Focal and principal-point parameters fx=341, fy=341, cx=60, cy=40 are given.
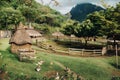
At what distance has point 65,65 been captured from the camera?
43.2 m

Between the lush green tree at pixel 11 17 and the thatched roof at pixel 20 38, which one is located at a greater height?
the lush green tree at pixel 11 17

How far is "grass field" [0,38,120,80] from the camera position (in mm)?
37697

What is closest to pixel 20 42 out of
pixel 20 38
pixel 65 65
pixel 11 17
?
pixel 20 38

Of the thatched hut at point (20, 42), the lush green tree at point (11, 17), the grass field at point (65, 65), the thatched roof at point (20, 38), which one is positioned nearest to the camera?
the grass field at point (65, 65)

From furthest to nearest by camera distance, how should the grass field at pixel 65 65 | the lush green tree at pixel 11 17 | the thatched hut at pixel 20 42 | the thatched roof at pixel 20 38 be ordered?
the lush green tree at pixel 11 17
the thatched roof at pixel 20 38
the thatched hut at pixel 20 42
the grass field at pixel 65 65

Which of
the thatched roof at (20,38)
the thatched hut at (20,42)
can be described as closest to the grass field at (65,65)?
the thatched hut at (20,42)

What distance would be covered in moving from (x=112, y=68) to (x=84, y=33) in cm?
3043

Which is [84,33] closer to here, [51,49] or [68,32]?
[68,32]

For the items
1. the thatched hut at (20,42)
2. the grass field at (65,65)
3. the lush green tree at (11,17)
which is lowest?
the grass field at (65,65)

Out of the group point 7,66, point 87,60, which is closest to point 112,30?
point 87,60

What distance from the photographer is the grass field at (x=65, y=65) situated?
124 feet

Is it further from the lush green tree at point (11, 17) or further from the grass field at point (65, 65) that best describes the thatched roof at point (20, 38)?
the lush green tree at point (11, 17)

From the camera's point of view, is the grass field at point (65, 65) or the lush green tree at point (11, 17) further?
the lush green tree at point (11, 17)

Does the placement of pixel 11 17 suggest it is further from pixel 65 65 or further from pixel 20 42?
pixel 65 65
